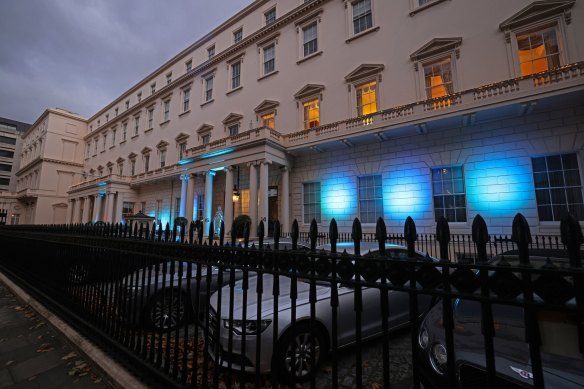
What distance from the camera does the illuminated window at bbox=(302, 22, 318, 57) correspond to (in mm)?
17625

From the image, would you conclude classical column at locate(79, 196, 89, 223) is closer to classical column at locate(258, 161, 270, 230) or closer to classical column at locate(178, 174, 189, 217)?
classical column at locate(178, 174, 189, 217)

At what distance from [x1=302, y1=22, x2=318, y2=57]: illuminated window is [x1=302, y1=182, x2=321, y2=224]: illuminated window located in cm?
909

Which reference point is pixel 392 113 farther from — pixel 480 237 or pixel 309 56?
pixel 480 237

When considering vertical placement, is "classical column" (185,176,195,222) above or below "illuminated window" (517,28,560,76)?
below

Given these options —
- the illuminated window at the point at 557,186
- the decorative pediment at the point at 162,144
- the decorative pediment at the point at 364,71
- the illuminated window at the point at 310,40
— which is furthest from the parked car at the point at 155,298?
the decorative pediment at the point at 162,144

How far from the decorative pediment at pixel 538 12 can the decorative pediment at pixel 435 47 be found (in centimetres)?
172

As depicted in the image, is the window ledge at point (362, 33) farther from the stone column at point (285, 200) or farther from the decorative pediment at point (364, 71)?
the stone column at point (285, 200)

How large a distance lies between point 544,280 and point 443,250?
1.16 feet

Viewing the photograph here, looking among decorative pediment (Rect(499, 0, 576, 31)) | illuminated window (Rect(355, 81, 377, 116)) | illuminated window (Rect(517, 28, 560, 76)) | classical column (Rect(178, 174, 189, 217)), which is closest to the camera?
decorative pediment (Rect(499, 0, 576, 31))

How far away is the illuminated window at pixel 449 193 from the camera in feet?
38.2

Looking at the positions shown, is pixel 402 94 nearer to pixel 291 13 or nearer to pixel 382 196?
pixel 382 196

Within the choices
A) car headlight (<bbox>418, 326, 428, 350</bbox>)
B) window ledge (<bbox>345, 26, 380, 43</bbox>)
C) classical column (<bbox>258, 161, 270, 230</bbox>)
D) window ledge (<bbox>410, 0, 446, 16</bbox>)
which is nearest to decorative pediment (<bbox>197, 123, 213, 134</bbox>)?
classical column (<bbox>258, 161, 270, 230</bbox>)

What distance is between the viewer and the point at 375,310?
4.01 meters

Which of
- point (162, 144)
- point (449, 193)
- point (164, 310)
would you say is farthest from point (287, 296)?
point (162, 144)
